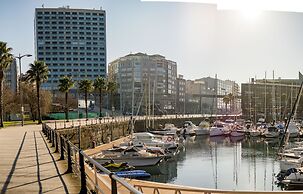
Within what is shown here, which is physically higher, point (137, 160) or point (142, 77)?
point (142, 77)

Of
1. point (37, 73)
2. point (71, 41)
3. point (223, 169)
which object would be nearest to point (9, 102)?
point (37, 73)

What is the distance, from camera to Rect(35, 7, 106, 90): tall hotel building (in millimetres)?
137250

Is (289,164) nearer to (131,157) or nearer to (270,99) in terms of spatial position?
(131,157)

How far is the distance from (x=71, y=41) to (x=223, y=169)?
392 ft

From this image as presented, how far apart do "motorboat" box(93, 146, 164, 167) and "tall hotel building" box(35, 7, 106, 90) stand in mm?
110001

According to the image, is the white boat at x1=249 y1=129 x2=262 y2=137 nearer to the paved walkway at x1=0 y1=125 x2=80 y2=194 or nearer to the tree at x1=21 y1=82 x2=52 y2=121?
the tree at x1=21 y1=82 x2=52 y2=121

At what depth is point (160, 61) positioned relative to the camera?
134 m

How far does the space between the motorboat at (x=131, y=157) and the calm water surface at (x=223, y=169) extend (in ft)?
2.24

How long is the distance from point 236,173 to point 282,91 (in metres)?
57.8

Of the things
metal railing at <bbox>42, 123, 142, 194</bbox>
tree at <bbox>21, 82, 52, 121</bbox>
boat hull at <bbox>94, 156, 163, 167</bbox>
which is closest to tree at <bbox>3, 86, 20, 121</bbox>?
tree at <bbox>21, 82, 52, 121</bbox>

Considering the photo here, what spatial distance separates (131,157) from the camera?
88.5 feet

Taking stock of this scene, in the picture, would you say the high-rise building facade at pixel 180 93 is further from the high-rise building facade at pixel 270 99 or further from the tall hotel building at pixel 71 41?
the high-rise building facade at pixel 270 99

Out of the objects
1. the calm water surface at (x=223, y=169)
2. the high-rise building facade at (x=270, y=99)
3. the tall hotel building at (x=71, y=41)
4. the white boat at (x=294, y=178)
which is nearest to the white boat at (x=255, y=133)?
the calm water surface at (x=223, y=169)

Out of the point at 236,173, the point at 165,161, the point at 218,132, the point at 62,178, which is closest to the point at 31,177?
the point at 62,178
